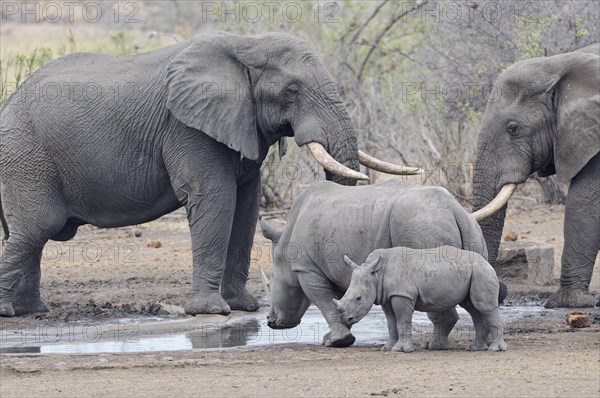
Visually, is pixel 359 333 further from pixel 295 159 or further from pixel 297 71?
pixel 295 159

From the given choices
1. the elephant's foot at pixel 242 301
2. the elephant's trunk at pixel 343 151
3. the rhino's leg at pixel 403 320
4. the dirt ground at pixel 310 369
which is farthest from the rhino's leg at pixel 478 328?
the elephant's foot at pixel 242 301

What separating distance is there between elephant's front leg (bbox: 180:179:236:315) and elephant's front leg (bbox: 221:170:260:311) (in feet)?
2.30

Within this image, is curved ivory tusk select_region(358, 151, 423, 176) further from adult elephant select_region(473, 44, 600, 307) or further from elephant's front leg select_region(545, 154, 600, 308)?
elephant's front leg select_region(545, 154, 600, 308)

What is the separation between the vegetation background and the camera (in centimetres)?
1920

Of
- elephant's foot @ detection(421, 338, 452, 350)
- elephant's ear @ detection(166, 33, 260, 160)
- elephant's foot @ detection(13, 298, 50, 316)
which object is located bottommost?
elephant's foot @ detection(13, 298, 50, 316)

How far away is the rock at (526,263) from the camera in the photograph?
1475 centimetres

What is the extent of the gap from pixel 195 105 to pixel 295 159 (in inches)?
318

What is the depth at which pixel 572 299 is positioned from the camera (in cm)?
1302

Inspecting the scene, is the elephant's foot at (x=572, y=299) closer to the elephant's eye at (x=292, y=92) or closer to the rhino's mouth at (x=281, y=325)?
the rhino's mouth at (x=281, y=325)

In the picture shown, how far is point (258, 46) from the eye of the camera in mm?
12602

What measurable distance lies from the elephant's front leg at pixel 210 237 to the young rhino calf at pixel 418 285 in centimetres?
255

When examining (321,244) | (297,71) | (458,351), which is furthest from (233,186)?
(458,351)

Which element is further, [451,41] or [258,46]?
[451,41]

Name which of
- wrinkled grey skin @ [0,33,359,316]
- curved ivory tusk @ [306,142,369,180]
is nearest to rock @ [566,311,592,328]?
curved ivory tusk @ [306,142,369,180]
